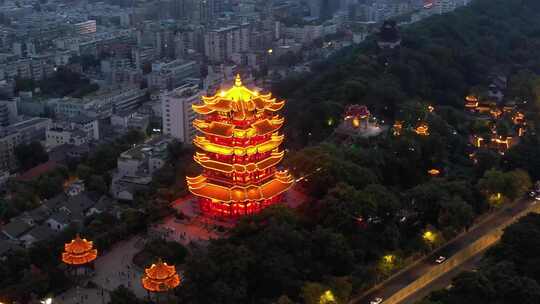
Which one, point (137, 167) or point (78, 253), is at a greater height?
point (78, 253)

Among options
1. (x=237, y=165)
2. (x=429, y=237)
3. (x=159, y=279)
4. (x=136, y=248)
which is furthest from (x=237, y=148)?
(x=429, y=237)

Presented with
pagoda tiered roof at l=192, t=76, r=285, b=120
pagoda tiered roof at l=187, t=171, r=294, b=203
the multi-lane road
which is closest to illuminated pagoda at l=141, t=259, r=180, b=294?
pagoda tiered roof at l=187, t=171, r=294, b=203

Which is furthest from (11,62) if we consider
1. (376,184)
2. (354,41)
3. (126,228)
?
(376,184)

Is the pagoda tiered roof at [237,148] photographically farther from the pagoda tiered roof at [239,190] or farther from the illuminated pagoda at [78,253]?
the illuminated pagoda at [78,253]

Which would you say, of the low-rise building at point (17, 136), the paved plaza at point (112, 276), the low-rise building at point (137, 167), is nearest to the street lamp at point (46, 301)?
the paved plaza at point (112, 276)

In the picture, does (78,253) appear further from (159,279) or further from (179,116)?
(179,116)

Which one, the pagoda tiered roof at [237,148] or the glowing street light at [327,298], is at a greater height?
the pagoda tiered roof at [237,148]
